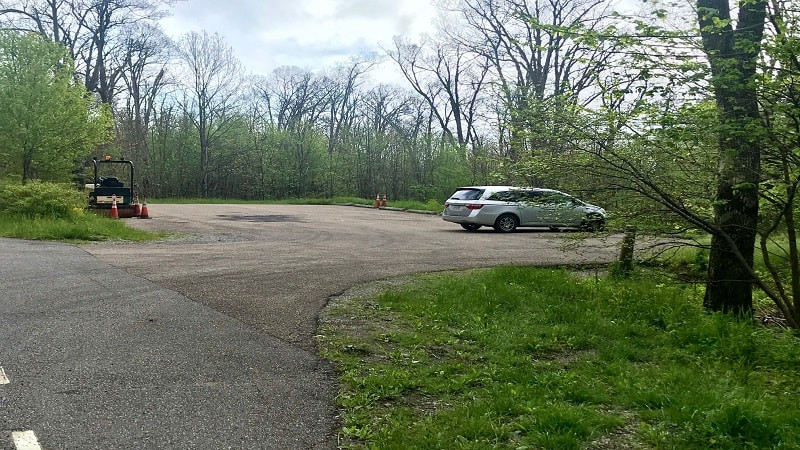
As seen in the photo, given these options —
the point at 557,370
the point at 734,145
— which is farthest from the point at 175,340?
the point at 734,145

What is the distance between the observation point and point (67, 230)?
1349 cm

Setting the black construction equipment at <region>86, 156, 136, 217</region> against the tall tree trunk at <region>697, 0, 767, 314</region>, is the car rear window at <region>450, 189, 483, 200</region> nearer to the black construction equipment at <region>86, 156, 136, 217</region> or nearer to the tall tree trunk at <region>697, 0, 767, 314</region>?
the black construction equipment at <region>86, 156, 136, 217</region>

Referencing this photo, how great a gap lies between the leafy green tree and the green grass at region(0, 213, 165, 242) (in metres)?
3.88

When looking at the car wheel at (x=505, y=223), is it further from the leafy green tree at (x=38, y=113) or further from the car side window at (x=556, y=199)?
the leafy green tree at (x=38, y=113)

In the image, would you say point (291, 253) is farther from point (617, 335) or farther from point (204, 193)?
point (204, 193)

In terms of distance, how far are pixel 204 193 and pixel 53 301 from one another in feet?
119

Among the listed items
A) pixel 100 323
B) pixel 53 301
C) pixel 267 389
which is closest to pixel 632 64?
pixel 267 389

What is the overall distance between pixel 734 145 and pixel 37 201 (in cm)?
1541

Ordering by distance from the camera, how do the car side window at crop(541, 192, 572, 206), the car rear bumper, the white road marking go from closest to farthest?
1. the white road marking
2. the car side window at crop(541, 192, 572, 206)
3. the car rear bumper

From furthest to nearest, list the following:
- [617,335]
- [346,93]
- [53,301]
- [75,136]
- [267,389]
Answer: [346,93] → [75,136] → [53,301] → [617,335] → [267,389]

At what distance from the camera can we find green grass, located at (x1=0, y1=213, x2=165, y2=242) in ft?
43.8

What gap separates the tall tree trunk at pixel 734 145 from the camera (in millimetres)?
4500

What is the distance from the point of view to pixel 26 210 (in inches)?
588

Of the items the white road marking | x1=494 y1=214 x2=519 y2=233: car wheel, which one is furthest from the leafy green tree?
the white road marking
